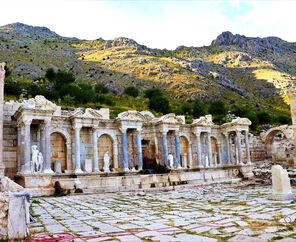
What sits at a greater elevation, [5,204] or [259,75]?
[259,75]

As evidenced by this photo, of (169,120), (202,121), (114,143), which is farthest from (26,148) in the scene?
(202,121)

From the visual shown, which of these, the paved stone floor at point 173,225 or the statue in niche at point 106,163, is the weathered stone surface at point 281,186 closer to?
the paved stone floor at point 173,225

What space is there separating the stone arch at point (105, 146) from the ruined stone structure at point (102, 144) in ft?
0.24

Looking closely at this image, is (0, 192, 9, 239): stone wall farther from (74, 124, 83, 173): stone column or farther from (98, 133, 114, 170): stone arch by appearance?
(98, 133, 114, 170): stone arch

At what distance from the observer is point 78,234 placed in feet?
21.2

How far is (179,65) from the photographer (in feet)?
281

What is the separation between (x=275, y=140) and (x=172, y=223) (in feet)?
105

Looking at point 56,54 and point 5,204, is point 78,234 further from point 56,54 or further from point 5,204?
point 56,54

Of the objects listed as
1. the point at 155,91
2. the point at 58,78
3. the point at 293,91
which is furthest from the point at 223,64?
the point at 293,91

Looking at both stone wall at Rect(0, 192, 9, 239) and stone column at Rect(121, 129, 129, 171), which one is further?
stone column at Rect(121, 129, 129, 171)

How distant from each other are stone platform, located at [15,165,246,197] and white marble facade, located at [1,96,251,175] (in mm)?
640

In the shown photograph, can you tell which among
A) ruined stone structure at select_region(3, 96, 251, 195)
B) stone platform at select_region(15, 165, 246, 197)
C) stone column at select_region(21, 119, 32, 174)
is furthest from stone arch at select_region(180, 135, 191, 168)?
stone column at select_region(21, 119, 32, 174)

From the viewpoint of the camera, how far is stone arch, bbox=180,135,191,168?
27603mm

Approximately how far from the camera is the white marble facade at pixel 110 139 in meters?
18.6
